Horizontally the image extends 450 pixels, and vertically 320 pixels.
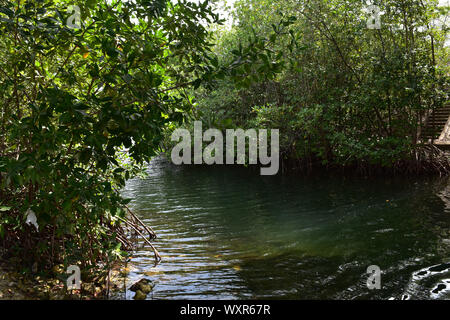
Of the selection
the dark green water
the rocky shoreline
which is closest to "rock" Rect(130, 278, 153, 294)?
the dark green water

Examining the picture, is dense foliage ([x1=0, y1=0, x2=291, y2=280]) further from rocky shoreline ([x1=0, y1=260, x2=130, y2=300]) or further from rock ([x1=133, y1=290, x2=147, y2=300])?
rock ([x1=133, y1=290, x2=147, y2=300])

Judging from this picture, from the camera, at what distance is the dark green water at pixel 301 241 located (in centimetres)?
473

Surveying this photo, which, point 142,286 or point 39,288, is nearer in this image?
point 39,288

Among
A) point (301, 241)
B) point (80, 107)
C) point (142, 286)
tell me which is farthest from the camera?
point (301, 241)

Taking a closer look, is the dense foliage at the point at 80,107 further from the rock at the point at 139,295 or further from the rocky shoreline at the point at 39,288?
the rock at the point at 139,295

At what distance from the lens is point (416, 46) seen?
11.7m

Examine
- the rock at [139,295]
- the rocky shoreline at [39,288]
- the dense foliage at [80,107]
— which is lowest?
the rock at [139,295]

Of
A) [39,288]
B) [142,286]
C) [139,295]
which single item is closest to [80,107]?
[39,288]

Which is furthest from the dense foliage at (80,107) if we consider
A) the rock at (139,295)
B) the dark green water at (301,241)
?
the dark green water at (301,241)

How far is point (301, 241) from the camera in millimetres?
6656

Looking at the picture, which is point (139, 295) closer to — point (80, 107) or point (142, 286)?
point (142, 286)

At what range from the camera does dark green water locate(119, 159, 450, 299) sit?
4727 millimetres
